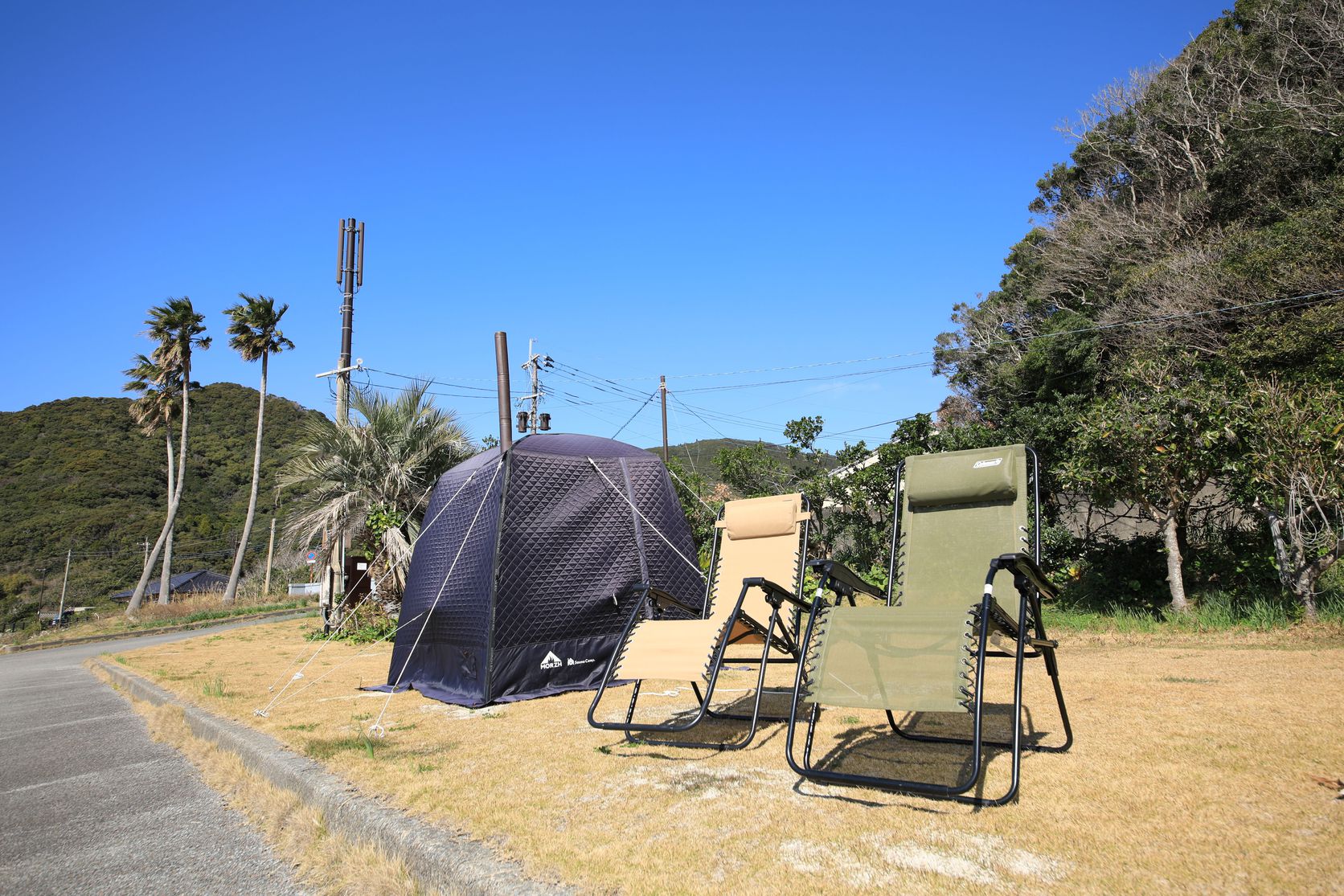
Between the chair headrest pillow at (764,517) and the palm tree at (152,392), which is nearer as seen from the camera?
the chair headrest pillow at (764,517)

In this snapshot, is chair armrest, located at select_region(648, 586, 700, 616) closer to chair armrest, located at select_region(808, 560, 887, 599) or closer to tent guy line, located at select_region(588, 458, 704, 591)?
chair armrest, located at select_region(808, 560, 887, 599)

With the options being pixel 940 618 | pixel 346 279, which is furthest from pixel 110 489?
pixel 940 618

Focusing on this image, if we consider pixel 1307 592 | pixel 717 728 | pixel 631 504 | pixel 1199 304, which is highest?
pixel 1199 304

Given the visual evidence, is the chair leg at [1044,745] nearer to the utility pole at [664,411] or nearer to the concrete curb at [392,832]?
the concrete curb at [392,832]

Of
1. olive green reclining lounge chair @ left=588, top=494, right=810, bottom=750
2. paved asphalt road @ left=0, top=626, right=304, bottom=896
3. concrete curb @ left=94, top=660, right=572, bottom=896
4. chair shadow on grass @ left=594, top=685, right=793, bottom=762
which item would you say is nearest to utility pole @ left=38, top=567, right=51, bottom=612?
paved asphalt road @ left=0, top=626, right=304, bottom=896

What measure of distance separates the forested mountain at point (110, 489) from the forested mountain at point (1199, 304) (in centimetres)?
3981

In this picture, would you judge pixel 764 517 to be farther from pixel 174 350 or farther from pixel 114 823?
pixel 174 350

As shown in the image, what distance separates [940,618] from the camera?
3.24 meters

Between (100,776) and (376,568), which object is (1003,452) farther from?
(376,568)

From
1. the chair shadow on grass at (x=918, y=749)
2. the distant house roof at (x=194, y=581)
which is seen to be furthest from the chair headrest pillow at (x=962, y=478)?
the distant house roof at (x=194, y=581)

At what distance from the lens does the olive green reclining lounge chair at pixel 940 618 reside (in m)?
2.98

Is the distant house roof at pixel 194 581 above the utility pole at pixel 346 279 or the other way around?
the other way around

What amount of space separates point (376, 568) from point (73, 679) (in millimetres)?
4282

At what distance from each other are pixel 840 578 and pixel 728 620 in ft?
2.12
